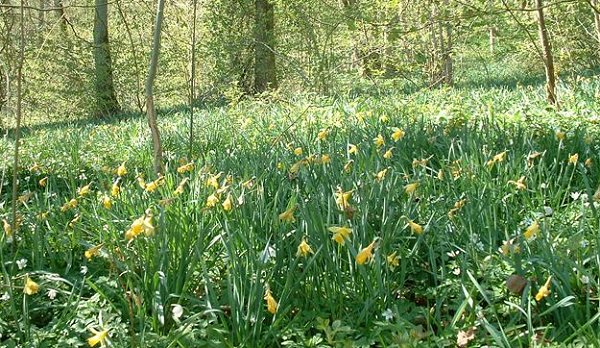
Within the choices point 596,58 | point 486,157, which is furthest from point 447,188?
point 596,58

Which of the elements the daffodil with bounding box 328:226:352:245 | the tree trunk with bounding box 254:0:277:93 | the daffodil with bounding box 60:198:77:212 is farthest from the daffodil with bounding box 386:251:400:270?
the tree trunk with bounding box 254:0:277:93

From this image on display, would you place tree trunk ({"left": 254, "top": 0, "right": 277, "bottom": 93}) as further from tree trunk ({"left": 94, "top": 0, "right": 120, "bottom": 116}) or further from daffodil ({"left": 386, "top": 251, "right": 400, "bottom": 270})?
daffodil ({"left": 386, "top": 251, "right": 400, "bottom": 270})

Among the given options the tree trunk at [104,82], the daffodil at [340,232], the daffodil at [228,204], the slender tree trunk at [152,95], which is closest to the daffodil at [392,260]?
the daffodil at [340,232]

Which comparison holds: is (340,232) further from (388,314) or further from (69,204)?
(69,204)

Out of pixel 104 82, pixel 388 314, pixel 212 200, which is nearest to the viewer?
pixel 388 314

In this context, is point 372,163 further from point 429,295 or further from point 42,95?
point 42,95

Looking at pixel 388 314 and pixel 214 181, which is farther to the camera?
pixel 214 181

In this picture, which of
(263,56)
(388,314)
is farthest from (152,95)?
(263,56)

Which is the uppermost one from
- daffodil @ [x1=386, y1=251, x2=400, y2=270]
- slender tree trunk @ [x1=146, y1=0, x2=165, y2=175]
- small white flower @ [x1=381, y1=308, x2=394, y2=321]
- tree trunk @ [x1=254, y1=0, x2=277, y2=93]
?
tree trunk @ [x1=254, y1=0, x2=277, y2=93]

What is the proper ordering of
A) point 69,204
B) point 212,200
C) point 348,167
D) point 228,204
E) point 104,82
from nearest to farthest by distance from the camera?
1. point 228,204
2. point 212,200
3. point 69,204
4. point 348,167
5. point 104,82

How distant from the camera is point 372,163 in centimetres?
300

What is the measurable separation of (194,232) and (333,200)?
509 mm

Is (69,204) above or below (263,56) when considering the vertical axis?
below

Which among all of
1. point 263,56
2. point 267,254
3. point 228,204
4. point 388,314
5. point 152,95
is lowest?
point 388,314
